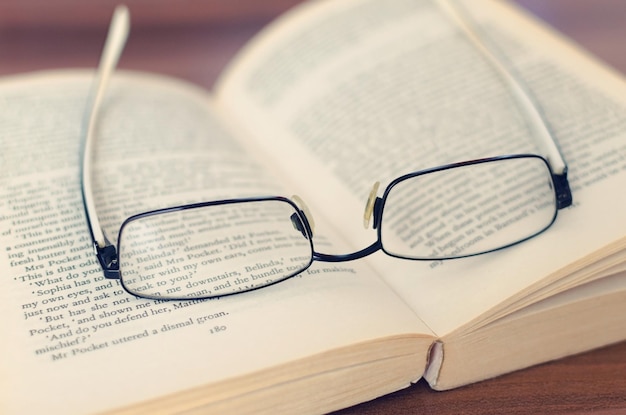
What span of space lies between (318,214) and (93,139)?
0.22 m

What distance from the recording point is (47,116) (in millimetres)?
678

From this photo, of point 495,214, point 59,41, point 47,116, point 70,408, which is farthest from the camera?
point 59,41

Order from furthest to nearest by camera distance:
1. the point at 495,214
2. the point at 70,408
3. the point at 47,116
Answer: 1. the point at 47,116
2. the point at 495,214
3. the point at 70,408

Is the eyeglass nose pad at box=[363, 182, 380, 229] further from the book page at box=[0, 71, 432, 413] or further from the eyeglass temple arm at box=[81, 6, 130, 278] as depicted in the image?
the eyeglass temple arm at box=[81, 6, 130, 278]

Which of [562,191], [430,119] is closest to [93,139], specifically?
[430,119]

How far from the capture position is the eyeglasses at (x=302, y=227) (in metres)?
0.49

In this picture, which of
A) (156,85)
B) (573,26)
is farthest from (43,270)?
(573,26)

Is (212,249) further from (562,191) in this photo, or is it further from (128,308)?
(562,191)

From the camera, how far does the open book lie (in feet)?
→ 1.40

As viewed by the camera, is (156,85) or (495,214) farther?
(156,85)

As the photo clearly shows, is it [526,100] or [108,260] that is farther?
[526,100]

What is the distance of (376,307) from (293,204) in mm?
111

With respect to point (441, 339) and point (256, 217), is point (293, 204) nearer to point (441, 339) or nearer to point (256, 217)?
point (256, 217)

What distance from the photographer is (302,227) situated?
21.2 inches
